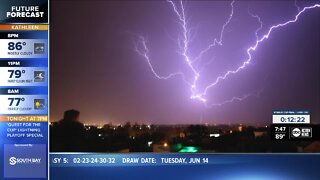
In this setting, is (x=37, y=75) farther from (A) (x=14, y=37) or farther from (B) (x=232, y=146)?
(B) (x=232, y=146)

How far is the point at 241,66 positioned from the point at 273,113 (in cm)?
66

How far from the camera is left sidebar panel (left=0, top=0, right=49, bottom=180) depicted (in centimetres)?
510

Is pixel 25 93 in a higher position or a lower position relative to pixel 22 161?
higher

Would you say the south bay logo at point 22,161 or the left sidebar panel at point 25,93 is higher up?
the left sidebar panel at point 25,93

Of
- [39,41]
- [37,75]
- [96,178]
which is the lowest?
[96,178]

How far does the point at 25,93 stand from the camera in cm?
512

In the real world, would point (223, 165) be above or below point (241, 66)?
below

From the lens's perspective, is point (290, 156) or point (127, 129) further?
point (127, 129)

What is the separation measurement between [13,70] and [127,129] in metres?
1.27

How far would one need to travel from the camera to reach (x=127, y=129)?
543 cm

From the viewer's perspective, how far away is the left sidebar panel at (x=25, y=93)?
16.7 feet

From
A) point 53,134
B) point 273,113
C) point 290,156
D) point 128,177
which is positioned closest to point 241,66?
point 273,113

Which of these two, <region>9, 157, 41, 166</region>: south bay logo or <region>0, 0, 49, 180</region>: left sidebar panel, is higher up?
<region>0, 0, 49, 180</region>: left sidebar panel

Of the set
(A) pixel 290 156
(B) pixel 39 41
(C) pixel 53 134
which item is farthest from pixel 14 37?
(A) pixel 290 156
